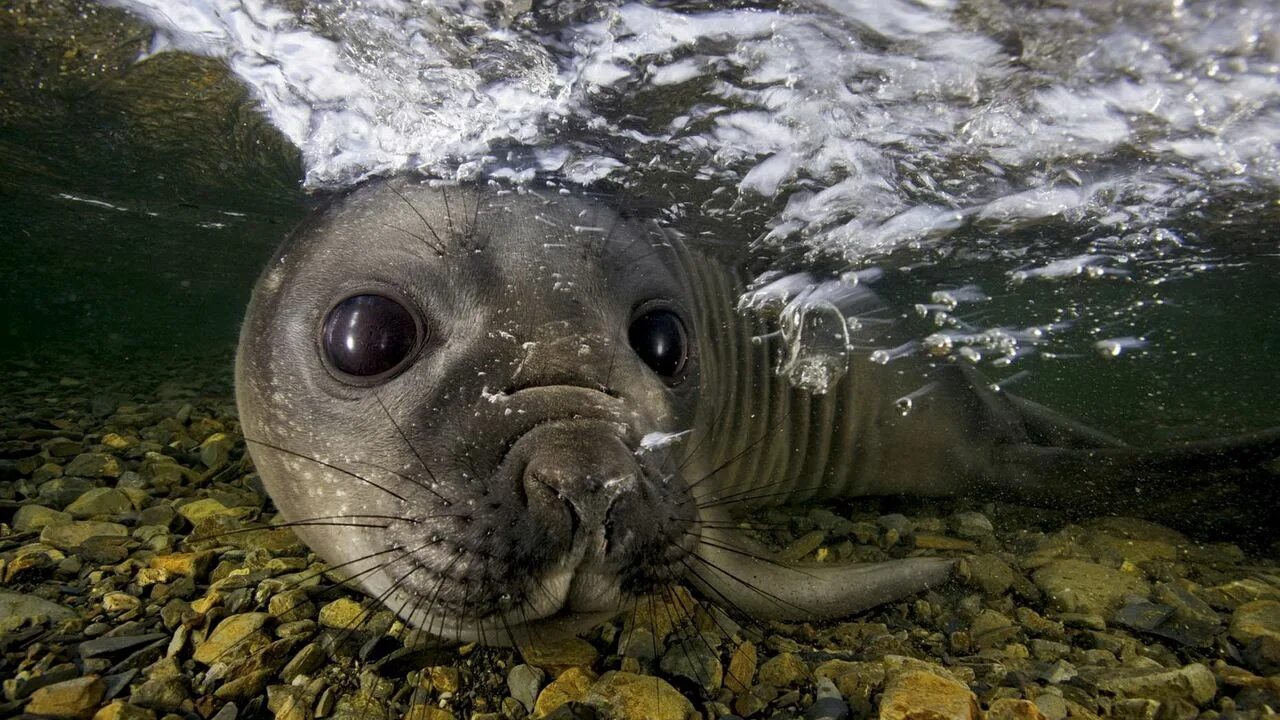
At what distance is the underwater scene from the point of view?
2379mm

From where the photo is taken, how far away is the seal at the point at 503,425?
2203 mm

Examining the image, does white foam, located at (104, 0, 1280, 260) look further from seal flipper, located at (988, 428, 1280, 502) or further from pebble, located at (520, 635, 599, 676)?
pebble, located at (520, 635, 599, 676)

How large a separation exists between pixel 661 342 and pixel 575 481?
1.31 m

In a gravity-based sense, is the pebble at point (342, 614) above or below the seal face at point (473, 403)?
below

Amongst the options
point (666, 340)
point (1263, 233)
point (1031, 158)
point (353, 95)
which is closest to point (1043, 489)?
point (1031, 158)

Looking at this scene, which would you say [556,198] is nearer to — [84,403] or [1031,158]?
[1031,158]

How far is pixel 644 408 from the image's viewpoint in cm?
282

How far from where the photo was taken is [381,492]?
8.40 ft

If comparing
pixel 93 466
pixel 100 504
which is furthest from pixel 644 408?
pixel 93 466

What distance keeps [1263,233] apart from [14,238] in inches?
1127

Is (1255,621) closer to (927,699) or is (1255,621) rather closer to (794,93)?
(927,699)

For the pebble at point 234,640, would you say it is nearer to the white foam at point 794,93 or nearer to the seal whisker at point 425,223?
the seal whisker at point 425,223

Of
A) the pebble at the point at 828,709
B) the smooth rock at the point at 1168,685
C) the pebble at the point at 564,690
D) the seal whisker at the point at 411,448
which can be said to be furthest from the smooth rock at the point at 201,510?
the smooth rock at the point at 1168,685

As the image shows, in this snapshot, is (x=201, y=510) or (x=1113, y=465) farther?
(x=1113, y=465)
